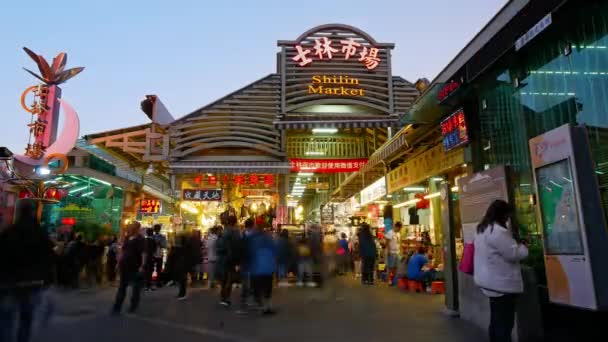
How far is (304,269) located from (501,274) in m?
9.23

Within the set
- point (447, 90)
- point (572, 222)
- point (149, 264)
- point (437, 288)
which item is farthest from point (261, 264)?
point (149, 264)

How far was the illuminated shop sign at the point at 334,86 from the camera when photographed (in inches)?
663

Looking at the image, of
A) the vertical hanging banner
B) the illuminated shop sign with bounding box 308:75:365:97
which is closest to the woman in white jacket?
the illuminated shop sign with bounding box 308:75:365:97

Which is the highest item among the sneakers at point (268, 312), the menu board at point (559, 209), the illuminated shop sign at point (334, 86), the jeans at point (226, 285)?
the illuminated shop sign at point (334, 86)

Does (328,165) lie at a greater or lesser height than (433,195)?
greater

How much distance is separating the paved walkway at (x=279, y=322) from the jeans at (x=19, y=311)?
110cm

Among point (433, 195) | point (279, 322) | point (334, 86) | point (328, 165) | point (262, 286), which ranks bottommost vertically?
point (279, 322)

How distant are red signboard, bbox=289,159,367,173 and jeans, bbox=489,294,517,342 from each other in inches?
497

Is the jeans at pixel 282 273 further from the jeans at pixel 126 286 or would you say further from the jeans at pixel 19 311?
the jeans at pixel 19 311

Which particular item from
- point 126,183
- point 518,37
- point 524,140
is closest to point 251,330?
point 524,140

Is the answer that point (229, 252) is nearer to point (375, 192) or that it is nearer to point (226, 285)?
point (226, 285)

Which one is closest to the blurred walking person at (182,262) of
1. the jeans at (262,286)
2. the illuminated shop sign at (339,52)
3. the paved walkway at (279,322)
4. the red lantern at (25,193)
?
the paved walkway at (279,322)

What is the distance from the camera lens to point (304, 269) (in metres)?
12.7

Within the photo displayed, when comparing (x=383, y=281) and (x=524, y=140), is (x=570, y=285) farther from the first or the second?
(x=383, y=281)
